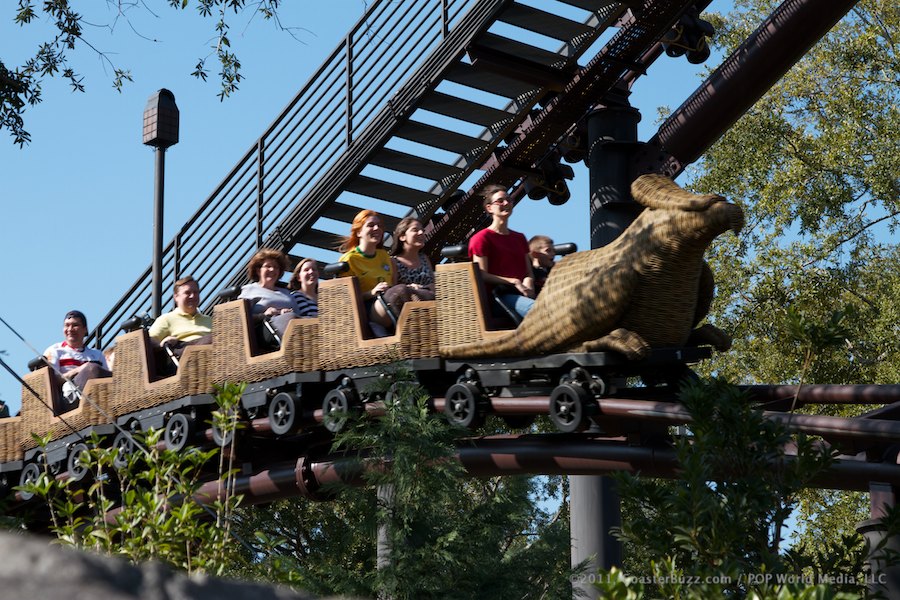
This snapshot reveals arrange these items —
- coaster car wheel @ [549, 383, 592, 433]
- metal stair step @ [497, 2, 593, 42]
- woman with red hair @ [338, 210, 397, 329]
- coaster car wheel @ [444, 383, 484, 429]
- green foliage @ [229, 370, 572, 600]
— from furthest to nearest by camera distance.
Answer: metal stair step @ [497, 2, 593, 42]
woman with red hair @ [338, 210, 397, 329]
coaster car wheel @ [444, 383, 484, 429]
coaster car wheel @ [549, 383, 592, 433]
green foliage @ [229, 370, 572, 600]

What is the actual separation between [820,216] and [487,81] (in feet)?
26.1

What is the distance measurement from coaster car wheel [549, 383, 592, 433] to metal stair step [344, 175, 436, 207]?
3.95 m

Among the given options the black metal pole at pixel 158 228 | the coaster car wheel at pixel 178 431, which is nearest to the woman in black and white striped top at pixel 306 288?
the coaster car wheel at pixel 178 431

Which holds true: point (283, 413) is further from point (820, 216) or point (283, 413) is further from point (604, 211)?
point (820, 216)

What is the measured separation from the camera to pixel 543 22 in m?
9.71

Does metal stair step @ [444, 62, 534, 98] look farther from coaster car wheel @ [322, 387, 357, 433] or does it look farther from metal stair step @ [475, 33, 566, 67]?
coaster car wheel @ [322, 387, 357, 433]

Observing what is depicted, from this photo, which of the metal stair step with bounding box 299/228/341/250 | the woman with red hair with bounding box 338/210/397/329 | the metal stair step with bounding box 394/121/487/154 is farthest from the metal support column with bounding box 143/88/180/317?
the woman with red hair with bounding box 338/210/397/329

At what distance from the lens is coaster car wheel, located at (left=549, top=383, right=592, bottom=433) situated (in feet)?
21.4

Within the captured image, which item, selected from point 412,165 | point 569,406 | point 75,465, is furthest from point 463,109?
point 569,406

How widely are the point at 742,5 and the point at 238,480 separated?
13.9 metres

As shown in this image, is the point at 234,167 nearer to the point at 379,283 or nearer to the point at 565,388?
the point at 379,283

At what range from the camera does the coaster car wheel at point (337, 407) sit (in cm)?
717

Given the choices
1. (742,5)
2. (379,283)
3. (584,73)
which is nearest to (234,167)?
(584,73)

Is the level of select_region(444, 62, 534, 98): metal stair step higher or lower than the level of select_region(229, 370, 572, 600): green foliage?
higher
